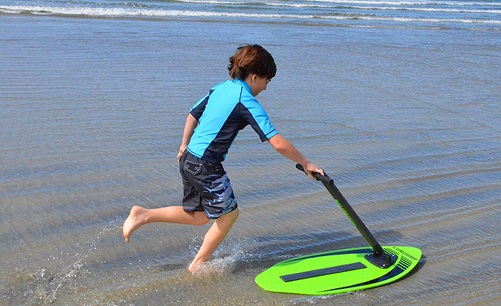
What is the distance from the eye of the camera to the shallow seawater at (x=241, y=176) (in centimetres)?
361

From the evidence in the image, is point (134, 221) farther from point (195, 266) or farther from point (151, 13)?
point (151, 13)

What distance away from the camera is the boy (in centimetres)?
338

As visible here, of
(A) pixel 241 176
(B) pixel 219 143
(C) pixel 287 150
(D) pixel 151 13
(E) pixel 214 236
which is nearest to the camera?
(C) pixel 287 150

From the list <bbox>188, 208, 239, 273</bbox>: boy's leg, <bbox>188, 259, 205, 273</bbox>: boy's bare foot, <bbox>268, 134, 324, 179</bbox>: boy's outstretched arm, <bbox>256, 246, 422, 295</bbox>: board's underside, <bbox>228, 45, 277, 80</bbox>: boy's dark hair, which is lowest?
<bbox>256, 246, 422, 295</bbox>: board's underside

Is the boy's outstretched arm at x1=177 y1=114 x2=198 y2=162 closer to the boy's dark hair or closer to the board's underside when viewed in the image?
the boy's dark hair

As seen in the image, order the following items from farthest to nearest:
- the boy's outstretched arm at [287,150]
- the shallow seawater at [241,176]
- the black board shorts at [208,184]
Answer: the shallow seawater at [241,176] < the black board shorts at [208,184] < the boy's outstretched arm at [287,150]

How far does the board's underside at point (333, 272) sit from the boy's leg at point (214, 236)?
316 mm

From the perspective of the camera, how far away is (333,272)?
3.74m

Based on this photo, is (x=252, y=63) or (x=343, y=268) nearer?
(x=252, y=63)

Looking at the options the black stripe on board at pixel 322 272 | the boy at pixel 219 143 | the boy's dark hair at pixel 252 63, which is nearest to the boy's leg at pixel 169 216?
the boy at pixel 219 143

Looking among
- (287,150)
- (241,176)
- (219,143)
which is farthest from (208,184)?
(241,176)

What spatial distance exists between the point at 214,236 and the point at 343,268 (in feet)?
2.61

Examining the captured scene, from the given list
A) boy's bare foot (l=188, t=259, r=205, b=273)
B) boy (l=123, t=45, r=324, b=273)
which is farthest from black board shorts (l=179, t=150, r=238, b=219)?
boy's bare foot (l=188, t=259, r=205, b=273)

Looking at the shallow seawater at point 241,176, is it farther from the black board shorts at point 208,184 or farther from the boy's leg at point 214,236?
the black board shorts at point 208,184
